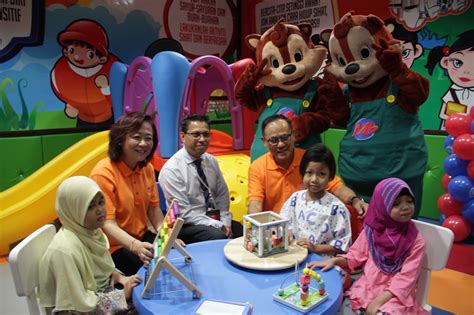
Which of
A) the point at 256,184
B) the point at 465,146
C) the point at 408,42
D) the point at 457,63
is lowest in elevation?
the point at 256,184

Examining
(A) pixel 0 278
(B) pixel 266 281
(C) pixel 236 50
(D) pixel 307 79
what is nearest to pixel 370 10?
(D) pixel 307 79

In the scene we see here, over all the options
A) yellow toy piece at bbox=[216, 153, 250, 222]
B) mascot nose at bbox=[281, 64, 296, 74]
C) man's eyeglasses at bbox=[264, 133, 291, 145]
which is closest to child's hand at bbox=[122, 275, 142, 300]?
man's eyeglasses at bbox=[264, 133, 291, 145]

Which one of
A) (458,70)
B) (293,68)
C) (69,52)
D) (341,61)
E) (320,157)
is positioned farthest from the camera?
(69,52)

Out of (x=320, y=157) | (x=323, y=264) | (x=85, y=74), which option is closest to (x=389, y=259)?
(x=323, y=264)

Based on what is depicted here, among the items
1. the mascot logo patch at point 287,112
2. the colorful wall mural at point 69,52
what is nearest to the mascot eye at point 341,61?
the mascot logo patch at point 287,112

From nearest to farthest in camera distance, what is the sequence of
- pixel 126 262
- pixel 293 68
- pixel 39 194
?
pixel 126 262
pixel 293 68
pixel 39 194

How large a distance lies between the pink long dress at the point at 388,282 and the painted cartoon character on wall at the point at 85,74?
4247mm

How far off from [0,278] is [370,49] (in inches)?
133

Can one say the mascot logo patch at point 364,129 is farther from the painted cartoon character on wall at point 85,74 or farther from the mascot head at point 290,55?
the painted cartoon character on wall at point 85,74

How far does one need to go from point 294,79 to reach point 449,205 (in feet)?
5.82

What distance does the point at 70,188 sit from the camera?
5.70ft

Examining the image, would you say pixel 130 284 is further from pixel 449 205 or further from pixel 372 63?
pixel 449 205

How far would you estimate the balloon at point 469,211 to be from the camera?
10.6 ft

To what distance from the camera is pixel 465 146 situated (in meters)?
3.17
